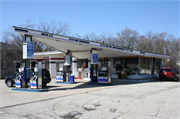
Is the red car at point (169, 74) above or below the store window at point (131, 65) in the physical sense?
below

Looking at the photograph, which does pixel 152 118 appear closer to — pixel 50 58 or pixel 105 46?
pixel 105 46

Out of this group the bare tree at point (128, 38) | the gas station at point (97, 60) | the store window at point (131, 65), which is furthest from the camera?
the bare tree at point (128, 38)

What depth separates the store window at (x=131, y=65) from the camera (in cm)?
2277

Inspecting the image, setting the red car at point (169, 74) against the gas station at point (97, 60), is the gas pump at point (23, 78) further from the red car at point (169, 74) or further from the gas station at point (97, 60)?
the red car at point (169, 74)

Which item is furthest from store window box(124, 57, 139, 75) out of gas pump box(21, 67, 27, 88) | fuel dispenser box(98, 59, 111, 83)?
gas pump box(21, 67, 27, 88)

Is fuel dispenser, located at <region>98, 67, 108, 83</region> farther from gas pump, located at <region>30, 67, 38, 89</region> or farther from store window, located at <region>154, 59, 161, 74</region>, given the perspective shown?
store window, located at <region>154, 59, 161, 74</region>

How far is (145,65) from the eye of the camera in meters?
24.1

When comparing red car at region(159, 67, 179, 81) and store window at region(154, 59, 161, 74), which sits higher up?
store window at region(154, 59, 161, 74)

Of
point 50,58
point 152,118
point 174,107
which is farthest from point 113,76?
point 152,118

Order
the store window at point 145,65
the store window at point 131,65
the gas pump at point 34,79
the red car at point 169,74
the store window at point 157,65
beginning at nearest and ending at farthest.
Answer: the gas pump at point 34,79
the red car at point 169,74
the store window at point 131,65
the store window at point 145,65
the store window at point 157,65

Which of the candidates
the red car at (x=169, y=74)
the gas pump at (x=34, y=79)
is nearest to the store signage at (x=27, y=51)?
the gas pump at (x=34, y=79)

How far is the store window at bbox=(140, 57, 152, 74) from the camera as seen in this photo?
76.6 ft

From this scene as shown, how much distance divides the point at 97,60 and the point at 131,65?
27.4 feet

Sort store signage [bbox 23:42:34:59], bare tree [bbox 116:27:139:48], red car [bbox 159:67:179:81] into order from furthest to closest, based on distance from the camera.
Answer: bare tree [bbox 116:27:139:48] < red car [bbox 159:67:179:81] < store signage [bbox 23:42:34:59]
